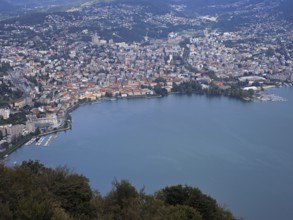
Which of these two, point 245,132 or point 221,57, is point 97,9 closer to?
point 221,57

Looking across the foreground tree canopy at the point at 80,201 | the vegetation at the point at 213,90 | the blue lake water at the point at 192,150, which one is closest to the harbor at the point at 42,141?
the blue lake water at the point at 192,150

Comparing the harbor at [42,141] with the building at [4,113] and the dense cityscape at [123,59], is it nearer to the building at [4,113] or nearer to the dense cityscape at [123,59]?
the dense cityscape at [123,59]

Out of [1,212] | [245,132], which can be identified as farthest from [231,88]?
[1,212]

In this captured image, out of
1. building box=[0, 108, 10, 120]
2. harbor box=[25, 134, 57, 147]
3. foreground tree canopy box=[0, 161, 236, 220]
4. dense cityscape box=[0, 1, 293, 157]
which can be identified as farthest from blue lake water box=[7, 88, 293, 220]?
foreground tree canopy box=[0, 161, 236, 220]

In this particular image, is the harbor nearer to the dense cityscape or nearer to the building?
the dense cityscape

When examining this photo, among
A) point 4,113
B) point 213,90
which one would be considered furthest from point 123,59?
point 4,113

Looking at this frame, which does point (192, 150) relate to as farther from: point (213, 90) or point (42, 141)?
point (213, 90)
